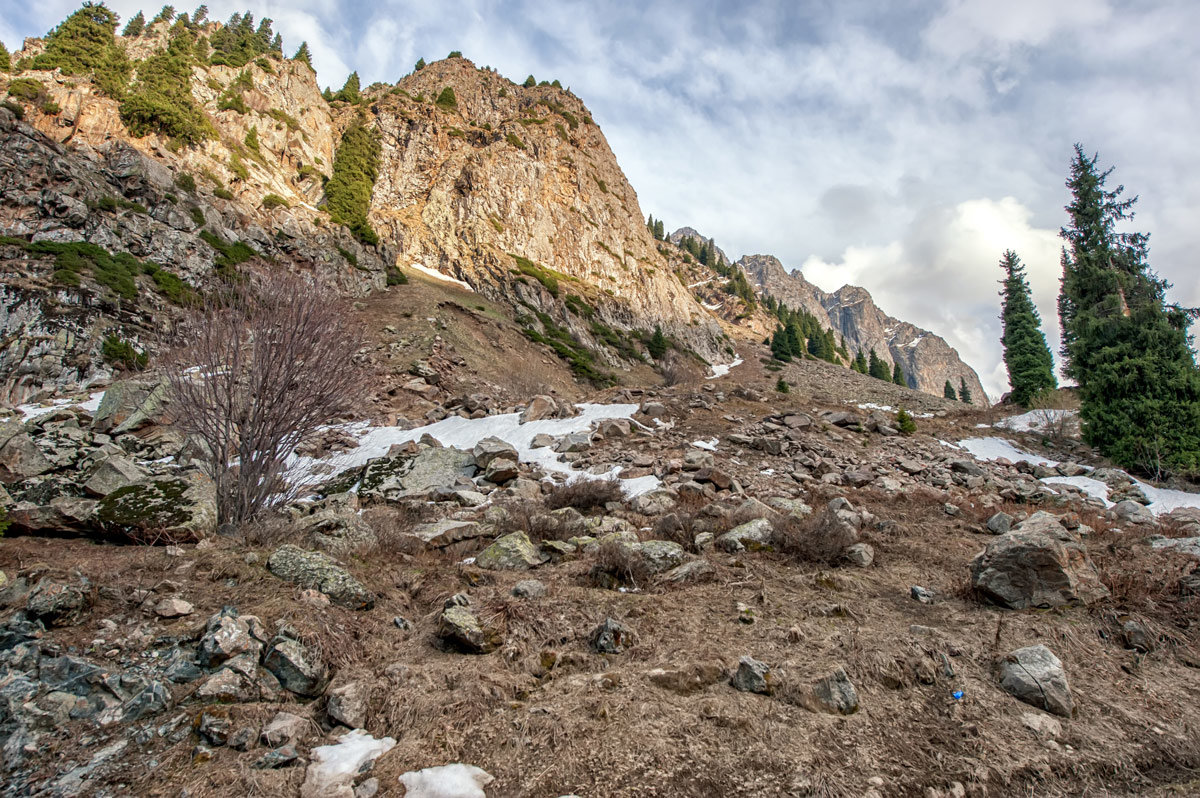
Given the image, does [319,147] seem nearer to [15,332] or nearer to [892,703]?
[15,332]

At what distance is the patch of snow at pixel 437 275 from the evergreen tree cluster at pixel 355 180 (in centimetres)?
430

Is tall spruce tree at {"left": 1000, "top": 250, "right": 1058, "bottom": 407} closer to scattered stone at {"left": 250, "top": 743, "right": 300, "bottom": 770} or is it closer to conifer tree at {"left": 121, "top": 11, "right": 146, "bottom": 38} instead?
scattered stone at {"left": 250, "top": 743, "right": 300, "bottom": 770}

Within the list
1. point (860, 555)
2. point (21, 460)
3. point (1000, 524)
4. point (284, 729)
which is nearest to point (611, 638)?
point (284, 729)

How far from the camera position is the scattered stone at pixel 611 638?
142 inches

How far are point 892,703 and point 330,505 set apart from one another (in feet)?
25.0

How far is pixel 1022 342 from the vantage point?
96.7ft

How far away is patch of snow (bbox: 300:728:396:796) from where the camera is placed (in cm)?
225

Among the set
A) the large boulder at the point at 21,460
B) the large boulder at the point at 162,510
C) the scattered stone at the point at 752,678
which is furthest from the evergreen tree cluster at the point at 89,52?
the scattered stone at the point at 752,678

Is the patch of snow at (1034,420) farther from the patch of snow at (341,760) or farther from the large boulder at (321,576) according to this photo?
the patch of snow at (341,760)

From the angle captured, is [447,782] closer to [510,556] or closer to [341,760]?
[341,760]

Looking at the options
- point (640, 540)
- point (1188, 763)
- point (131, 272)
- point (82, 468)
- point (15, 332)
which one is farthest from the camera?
point (131, 272)

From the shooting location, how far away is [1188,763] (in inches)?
101

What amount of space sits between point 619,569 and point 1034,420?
23.7 meters

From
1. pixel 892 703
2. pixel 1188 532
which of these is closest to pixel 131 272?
pixel 892 703
